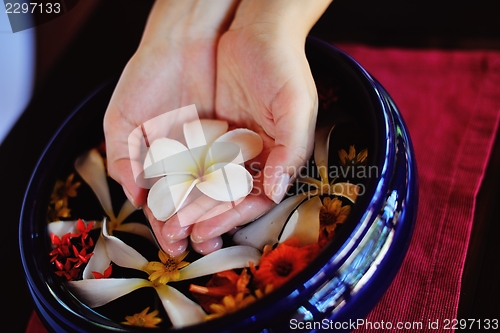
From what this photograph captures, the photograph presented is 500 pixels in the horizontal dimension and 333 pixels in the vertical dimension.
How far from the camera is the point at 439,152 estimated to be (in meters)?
0.46

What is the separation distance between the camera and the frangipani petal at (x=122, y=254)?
333 millimetres

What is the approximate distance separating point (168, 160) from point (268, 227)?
0.28ft

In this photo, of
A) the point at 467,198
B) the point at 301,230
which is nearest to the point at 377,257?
the point at 301,230

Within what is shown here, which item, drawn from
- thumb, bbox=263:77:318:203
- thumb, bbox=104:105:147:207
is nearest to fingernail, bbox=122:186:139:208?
thumb, bbox=104:105:147:207

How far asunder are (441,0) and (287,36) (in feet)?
1.00

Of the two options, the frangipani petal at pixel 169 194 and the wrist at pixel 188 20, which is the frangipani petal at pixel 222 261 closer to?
the frangipani petal at pixel 169 194

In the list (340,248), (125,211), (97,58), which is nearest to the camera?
(340,248)

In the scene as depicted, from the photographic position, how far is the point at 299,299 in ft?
0.87

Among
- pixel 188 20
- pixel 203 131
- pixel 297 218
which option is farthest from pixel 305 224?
pixel 188 20

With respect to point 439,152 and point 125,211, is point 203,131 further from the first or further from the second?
point 439,152

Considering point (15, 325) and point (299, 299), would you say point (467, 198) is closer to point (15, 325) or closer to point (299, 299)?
point (299, 299)

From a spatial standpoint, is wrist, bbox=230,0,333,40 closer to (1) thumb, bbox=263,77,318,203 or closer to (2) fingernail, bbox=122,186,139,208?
(1) thumb, bbox=263,77,318,203

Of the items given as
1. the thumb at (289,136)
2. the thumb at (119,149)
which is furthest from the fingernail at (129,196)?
the thumb at (289,136)

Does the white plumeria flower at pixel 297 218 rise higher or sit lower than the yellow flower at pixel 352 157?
lower
